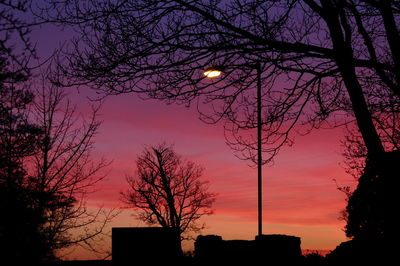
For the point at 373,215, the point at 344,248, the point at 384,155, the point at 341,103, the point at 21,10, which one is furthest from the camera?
the point at 373,215

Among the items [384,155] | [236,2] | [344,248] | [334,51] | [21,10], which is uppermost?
[236,2]

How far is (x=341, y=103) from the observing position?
12.4 m

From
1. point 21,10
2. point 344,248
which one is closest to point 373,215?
point 344,248

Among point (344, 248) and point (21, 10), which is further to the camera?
point (344, 248)

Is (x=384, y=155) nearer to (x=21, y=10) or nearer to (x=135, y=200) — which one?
(x=21, y=10)

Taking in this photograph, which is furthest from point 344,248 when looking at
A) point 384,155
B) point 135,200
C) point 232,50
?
point 135,200

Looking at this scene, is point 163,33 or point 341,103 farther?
point 341,103

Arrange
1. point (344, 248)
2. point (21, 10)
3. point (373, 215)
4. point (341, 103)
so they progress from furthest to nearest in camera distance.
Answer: point (373, 215) < point (341, 103) < point (344, 248) < point (21, 10)

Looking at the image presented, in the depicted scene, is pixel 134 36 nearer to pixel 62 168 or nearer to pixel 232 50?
pixel 232 50

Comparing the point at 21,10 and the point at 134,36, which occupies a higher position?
the point at 134,36

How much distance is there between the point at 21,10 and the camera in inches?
246

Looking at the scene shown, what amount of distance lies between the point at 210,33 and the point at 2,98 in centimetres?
716

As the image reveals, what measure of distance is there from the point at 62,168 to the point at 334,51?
8854 millimetres

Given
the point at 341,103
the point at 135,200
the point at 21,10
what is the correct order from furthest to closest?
the point at 135,200 < the point at 341,103 < the point at 21,10
